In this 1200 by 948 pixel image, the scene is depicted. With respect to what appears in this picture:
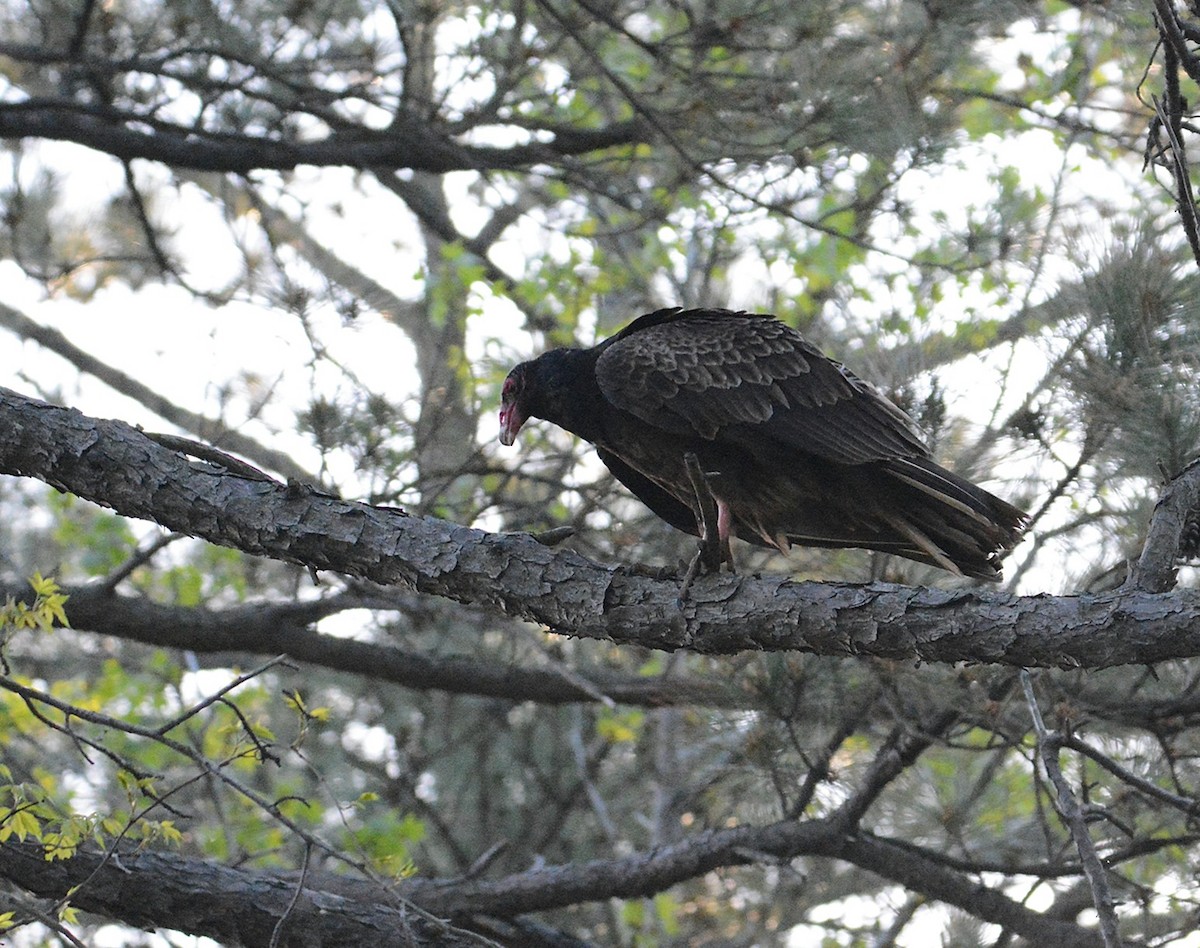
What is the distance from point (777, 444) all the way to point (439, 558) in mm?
1085

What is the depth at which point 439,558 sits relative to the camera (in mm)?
2395

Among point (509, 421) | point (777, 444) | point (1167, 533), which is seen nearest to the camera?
point (1167, 533)

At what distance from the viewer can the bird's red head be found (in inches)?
153

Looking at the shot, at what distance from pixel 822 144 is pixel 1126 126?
2220mm

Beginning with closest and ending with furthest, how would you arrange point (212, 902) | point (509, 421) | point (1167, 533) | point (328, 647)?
point (1167, 533), point (212, 902), point (509, 421), point (328, 647)

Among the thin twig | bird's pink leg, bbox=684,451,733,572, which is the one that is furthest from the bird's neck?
the thin twig

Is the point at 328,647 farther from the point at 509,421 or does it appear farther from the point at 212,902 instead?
the point at 212,902

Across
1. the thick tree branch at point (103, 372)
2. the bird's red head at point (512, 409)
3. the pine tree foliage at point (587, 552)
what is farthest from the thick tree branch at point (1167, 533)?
the thick tree branch at point (103, 372)

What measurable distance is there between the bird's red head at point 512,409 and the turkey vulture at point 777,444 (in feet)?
1.35

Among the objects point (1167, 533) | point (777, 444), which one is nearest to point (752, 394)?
point (777, 444)

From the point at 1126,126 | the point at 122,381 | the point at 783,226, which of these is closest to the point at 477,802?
the point at 122,381

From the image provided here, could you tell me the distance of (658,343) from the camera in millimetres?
3375

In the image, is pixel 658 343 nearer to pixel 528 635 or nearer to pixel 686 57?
pixel 528 635

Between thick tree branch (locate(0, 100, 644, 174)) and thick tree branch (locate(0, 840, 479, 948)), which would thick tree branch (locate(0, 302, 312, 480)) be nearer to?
thick tree branch (locate(0, 100, 644, 174))
